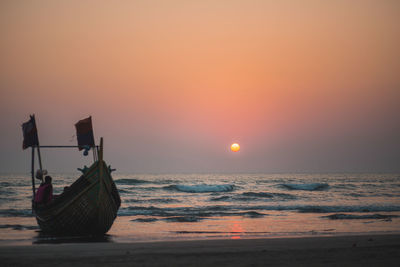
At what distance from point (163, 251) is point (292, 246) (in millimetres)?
2979

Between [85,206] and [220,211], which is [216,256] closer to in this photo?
[85,206]

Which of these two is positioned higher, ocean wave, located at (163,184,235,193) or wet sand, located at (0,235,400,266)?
wet sand, located at (0,235,400,266)

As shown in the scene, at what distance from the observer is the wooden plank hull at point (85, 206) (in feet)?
42.8

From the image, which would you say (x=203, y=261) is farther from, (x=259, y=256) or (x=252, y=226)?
(x=252, y=226)

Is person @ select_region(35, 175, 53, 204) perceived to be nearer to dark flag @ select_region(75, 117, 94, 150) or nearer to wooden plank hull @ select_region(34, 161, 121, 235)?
wooden plank hull @ select_region(34, 161, 121, 235)

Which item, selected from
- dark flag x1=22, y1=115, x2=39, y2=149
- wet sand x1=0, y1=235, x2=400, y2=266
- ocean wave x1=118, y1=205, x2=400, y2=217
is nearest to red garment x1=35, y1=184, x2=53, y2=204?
dark flag x1=22, y1=115, x2=39, y2=149

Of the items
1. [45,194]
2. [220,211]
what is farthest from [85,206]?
[220,211]

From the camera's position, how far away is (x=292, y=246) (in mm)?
9734

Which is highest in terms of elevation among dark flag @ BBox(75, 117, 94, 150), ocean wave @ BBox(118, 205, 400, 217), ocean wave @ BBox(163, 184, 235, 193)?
dark flag @ BBox(75, 117, 94, 150)

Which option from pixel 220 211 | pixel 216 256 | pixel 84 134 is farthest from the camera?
pixel 220 211

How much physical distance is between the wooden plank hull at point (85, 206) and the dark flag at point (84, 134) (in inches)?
46.7

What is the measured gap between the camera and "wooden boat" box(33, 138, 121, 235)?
1303cm

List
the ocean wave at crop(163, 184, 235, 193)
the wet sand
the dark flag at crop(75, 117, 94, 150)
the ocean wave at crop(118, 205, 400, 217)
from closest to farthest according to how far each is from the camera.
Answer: the wet sand, the dark flag at crop(75, 117, 94, 150), the ocean wave at crop(118, 205, 400, 217), the ocean wave at crop(163, 184, 235, 193)

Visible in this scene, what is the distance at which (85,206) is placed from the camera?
13.1 meters
